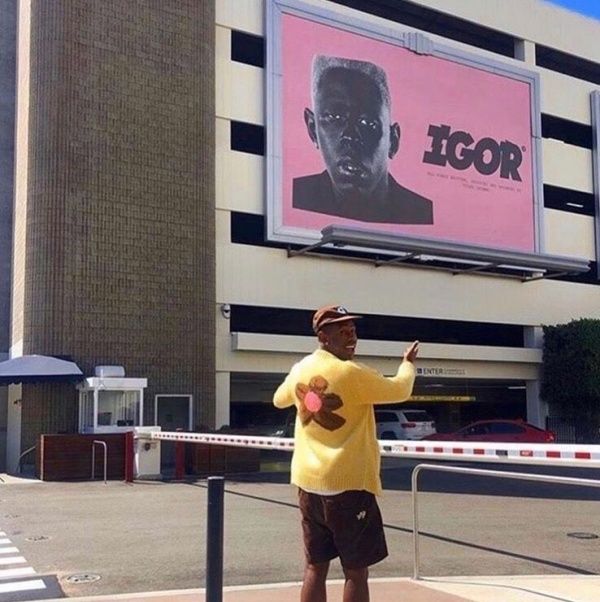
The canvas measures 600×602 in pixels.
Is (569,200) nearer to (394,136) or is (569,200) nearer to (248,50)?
(394,136)

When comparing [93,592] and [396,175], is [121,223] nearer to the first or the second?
[396,175]

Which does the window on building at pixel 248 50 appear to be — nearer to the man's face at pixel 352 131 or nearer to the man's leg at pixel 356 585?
the man's face at pixel 352 131

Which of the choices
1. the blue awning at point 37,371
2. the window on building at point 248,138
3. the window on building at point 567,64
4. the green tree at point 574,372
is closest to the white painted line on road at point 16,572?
the blue awning at point 37,371

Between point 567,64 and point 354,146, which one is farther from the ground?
point 567,64

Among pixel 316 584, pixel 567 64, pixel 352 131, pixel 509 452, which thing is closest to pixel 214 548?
pixel 316 584

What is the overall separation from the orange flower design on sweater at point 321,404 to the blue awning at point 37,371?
17.3 m

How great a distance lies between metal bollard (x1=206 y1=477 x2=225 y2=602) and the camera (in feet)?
15.3

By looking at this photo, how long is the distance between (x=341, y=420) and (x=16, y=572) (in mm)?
4849

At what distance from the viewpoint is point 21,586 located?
291 inches

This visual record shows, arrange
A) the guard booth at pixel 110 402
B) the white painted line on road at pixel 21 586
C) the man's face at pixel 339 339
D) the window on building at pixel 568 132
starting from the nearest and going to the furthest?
1. the man's face at pixel 339 339
2. the white painted line on road at pixel 21 586
3. the guard booth at pixel 110 402
4. the window on building at pixel 568 132

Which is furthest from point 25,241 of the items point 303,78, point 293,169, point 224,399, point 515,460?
point 515,460

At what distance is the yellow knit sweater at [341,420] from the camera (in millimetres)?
4602

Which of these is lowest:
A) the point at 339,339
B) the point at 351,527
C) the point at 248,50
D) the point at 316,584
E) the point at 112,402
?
the point at 316,584

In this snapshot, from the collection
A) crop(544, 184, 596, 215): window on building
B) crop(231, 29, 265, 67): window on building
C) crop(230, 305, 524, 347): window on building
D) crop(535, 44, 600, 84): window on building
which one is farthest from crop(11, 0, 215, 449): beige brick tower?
crop(535, 44, 600, 84): window on building
